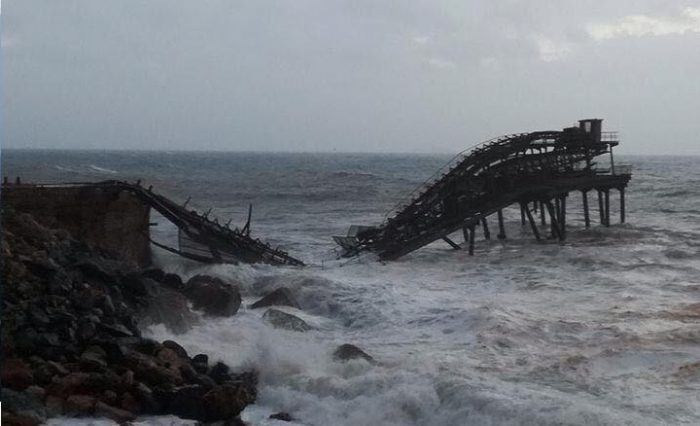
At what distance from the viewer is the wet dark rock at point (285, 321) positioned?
1977 centimetres

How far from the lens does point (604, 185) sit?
39156 millimetres

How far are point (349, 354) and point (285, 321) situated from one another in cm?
359

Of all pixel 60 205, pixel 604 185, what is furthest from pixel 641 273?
pixel 60 205

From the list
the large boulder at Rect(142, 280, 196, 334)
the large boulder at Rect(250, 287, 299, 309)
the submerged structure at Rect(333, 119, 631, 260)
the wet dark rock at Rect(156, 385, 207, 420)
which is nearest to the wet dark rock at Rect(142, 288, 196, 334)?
the large boulder at Rect(142, 280, 196, 334)

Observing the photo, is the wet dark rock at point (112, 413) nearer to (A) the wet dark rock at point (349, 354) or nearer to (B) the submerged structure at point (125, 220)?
(A) the wet dark rock at point (349, 354)

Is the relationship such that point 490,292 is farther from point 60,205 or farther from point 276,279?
point 60,205

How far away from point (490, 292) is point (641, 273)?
645 cm

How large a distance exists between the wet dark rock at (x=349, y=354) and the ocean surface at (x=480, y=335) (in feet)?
0.77

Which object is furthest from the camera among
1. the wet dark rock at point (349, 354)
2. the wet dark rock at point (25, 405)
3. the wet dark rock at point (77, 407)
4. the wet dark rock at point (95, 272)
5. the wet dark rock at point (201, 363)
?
the wet dark rock at point (95, 272)

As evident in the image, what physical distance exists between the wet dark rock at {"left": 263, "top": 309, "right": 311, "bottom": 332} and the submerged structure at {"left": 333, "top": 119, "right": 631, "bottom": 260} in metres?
11.9

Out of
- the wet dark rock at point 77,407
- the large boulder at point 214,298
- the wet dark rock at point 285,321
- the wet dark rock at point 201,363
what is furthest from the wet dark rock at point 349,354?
the wet dark rock at point 77,407

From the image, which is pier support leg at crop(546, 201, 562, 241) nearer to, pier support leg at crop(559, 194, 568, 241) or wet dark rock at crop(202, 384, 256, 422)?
pier support leg at crop(559, 194, 568, 241)

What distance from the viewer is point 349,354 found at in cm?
1673

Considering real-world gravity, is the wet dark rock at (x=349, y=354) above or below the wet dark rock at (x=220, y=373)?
below
